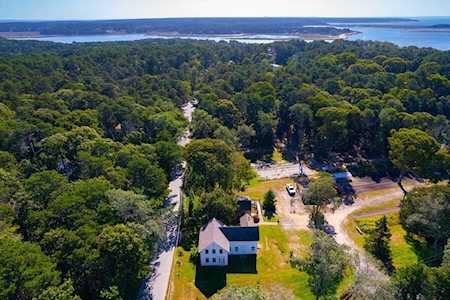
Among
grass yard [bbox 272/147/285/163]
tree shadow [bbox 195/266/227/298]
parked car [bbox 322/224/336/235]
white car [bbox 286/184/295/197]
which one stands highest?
tree shadow [bbox 195/266/227/298]

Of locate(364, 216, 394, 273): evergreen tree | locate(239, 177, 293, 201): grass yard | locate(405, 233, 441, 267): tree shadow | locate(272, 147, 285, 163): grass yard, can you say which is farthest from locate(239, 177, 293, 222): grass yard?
locate(405, 233, 441, 267): tree shadow

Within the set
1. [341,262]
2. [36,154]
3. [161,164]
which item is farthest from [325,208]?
[36,154]

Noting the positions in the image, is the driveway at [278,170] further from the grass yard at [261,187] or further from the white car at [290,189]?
the white car at [290,189]

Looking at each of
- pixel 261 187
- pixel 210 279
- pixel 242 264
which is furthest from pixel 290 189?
pixel 210 279

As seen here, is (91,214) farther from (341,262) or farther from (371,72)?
(371,72)

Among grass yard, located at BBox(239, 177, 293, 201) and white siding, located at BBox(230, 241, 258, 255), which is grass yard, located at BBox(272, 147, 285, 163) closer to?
grass yard, located at BBox(239, 177, 293, 201)

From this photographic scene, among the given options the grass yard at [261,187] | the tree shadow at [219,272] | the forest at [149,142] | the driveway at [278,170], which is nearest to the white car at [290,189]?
the grass yard at [261,187]
